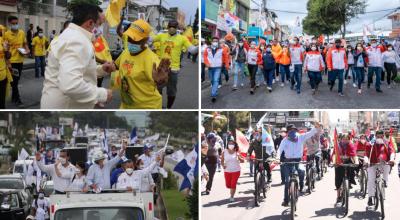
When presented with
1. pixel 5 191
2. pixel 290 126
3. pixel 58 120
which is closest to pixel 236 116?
pixel 290 126

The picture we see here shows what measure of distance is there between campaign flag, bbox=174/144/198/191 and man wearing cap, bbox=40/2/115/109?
5.90ft

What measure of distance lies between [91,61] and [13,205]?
10.0 ft

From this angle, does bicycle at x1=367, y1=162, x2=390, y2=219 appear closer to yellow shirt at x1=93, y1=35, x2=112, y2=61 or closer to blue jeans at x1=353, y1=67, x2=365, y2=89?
blue jeans at x1=353, y1=67, x2=365, y2=89

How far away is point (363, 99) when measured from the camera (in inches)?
195

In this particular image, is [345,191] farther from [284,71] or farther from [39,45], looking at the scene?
[39,45]

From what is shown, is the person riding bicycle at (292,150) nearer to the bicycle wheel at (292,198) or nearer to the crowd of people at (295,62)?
the bicycle wheel at (292,198)

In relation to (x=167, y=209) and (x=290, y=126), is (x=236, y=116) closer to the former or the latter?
(x=290, y=126)

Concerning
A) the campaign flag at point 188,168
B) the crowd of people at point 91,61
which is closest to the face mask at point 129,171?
the campaign flag at point 188,168

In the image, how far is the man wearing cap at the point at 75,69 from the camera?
3.35 metres

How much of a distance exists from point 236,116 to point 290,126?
496mm

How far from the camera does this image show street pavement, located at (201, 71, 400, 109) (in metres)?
4.91

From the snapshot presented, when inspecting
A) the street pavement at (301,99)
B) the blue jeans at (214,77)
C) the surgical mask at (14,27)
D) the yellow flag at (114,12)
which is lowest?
the street pavement at (301,99)

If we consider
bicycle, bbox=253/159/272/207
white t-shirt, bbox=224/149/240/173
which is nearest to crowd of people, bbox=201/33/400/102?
white t-shirt, bbox=224/149/240/173

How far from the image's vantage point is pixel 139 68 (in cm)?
419
